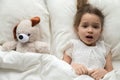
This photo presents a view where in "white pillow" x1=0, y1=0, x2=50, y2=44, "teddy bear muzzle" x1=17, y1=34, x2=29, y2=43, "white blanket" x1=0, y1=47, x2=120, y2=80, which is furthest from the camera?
"white pillow" x1=0, y1=0, x2=50, y2=44

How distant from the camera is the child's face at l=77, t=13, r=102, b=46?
1.59m

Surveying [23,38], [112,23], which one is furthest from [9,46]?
[112,23]

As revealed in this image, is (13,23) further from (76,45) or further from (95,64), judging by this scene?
(95,64)

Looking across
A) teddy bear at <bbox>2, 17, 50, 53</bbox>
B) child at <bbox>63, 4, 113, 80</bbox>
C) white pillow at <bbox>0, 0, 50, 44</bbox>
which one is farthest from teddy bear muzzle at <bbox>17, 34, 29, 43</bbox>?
child at <bbox>63, 4, 113, 80</bbox>

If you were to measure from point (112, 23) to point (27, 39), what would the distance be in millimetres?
483

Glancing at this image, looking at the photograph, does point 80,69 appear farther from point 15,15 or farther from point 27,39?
point 15,15

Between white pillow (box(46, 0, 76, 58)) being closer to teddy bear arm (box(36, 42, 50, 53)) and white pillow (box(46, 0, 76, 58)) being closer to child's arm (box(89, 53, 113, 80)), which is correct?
teddy bear arm (box(36, 42, 50, 53))

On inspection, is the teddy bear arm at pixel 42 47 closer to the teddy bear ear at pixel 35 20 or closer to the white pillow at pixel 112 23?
the teddy bear ear at pixel 35 20

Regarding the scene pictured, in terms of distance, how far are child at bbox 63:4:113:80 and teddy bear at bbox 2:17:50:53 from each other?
0.15 m

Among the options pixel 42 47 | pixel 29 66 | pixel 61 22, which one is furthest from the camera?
pixel 61 22

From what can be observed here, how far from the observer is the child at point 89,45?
157 centimetres

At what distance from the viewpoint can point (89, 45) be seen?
1638 millimetres

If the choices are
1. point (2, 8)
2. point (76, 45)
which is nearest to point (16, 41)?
point (2, 8)

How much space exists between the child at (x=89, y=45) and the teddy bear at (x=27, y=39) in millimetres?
149
